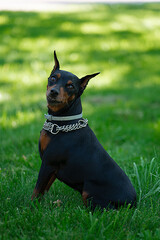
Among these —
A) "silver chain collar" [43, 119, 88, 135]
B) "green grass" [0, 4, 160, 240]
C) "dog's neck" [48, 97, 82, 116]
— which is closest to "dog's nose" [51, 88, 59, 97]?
"dog's neck" [48, 97, 82, 116]

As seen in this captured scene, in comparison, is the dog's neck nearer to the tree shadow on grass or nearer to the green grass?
the green grass

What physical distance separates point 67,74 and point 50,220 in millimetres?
1270

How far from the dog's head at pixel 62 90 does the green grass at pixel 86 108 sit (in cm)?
94

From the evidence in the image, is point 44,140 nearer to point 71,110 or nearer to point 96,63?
point 71,110

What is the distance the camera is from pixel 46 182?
290 cm

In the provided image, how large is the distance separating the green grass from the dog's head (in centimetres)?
94

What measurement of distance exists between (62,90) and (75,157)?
1.97 ft

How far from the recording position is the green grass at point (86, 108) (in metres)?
2.75

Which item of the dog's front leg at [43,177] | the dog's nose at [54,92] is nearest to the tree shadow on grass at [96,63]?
the dog's front leg at [43,177]

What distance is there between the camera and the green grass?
275 cm

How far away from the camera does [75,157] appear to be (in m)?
2.85

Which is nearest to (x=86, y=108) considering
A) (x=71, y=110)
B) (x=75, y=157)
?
(x=71, y=110)

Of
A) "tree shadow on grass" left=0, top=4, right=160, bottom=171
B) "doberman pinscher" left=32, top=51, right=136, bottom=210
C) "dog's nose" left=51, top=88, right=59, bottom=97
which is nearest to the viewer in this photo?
"dog's nose" left=51, top=88, right=59, bottom=97

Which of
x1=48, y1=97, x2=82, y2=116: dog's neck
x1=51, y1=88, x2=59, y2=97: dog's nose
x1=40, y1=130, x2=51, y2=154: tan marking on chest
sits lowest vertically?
Answer: x1=40, y1=130, x2=51, y2=154: tan marking on chest
